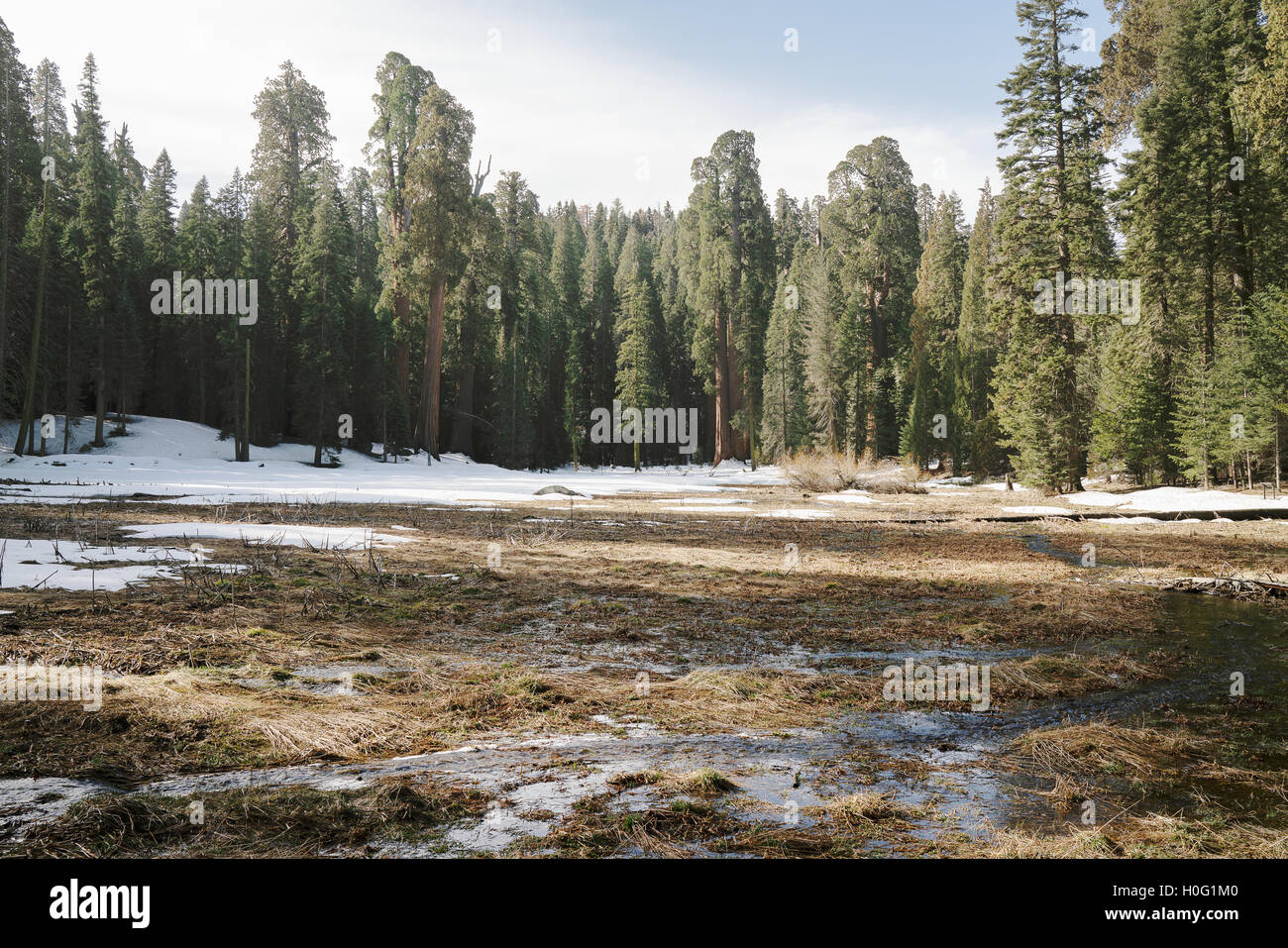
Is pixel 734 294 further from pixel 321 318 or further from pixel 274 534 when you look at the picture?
pixel 274 534

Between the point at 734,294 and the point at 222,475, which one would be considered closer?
the point at 222,475

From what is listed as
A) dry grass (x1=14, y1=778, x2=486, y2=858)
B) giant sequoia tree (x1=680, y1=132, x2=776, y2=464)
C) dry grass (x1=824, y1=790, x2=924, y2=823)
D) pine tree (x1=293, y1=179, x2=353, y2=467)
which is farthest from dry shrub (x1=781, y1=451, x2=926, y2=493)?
dry grass (x1=14, y1=778, x2=486, y2=858)

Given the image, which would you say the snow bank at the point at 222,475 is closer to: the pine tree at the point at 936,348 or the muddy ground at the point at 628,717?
the pine tree at the point at 936,348

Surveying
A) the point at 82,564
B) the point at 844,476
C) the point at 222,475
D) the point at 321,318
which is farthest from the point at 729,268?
the point at 82,564

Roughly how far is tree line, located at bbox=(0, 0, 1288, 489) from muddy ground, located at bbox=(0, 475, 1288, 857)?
18089mm

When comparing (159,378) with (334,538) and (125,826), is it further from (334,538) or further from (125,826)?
(125,826)

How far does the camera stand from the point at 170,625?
244 inches

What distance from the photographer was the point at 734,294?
53.1m

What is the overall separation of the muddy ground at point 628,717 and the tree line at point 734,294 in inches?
712

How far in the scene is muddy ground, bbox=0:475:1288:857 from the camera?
3023 millimetres

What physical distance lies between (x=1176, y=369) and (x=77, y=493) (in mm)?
34076

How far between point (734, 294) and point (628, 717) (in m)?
50.9

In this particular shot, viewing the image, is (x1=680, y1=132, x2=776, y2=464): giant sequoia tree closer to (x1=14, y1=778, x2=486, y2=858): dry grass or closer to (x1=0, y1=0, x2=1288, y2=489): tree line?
(x1=0, y1=0, x2=1288, y2=489): tree line
